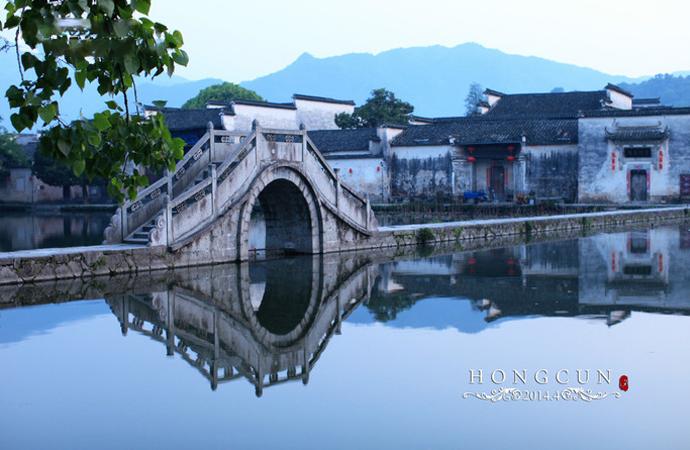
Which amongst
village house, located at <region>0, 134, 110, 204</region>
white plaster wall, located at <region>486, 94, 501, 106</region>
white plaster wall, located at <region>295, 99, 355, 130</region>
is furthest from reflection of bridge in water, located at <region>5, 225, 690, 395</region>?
village house, located at <region>0, 134, 110, 204</region>

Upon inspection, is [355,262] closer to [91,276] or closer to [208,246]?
[208,246]

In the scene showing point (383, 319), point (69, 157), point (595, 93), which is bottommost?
point (383, 319)

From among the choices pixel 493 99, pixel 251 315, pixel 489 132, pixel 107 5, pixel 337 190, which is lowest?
pixel 251 315

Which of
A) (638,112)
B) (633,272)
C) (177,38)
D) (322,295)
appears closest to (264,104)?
(638,112)

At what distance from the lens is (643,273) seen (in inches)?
742

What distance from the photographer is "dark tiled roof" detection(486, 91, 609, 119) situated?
1991 inches

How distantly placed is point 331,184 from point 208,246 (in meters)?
4.05

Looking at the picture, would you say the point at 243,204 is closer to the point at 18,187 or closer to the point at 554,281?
the point at 554,281

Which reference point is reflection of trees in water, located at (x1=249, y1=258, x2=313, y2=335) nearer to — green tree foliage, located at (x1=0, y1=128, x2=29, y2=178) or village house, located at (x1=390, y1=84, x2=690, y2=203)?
village house, located at (x1=390, y1=84, x2=690, y2=203)

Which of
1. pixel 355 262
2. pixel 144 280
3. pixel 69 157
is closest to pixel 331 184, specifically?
pixel 355 262

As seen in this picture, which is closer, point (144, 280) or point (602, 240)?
point (144, 280)

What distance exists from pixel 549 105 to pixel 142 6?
49031mm

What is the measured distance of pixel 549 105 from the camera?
52406mm

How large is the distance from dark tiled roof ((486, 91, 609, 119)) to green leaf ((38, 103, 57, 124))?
44.7 meters
